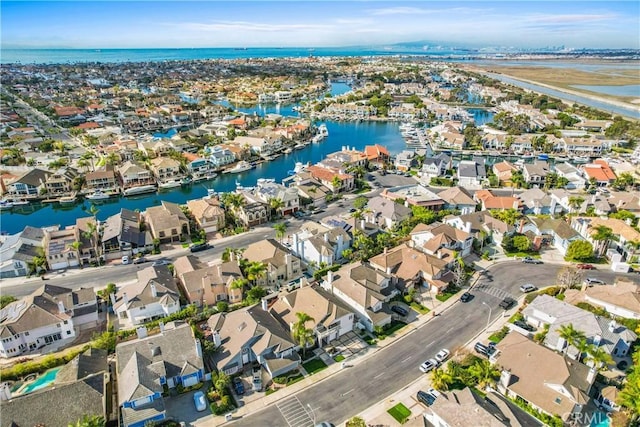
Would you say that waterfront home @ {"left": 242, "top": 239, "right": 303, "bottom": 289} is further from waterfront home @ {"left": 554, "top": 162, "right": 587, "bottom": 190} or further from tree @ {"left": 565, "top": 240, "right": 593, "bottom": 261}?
waterfront home @ {"left": 554, "top": 162, "right": 587, "bottom": 190}

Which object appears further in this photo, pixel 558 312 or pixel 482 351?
pixel 558 312

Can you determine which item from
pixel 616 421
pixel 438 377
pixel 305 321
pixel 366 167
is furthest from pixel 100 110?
pixel 616 421

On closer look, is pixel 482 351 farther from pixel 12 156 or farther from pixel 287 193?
pixel 12 156

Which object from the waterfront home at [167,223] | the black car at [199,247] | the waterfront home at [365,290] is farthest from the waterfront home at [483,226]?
the waterfront home at [167,223]

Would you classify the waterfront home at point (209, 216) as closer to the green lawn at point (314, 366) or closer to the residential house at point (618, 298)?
the green lawn at point (314, 366)

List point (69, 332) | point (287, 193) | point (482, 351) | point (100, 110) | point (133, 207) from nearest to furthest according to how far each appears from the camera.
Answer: point (482, 351), point (69, 332), point (287, 193), point (133, 207), point (100, 110)

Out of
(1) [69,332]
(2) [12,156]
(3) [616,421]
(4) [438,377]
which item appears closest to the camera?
(3) [616,421]

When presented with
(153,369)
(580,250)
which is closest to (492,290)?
(580,250)

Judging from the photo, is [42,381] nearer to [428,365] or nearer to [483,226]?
[428,365]
